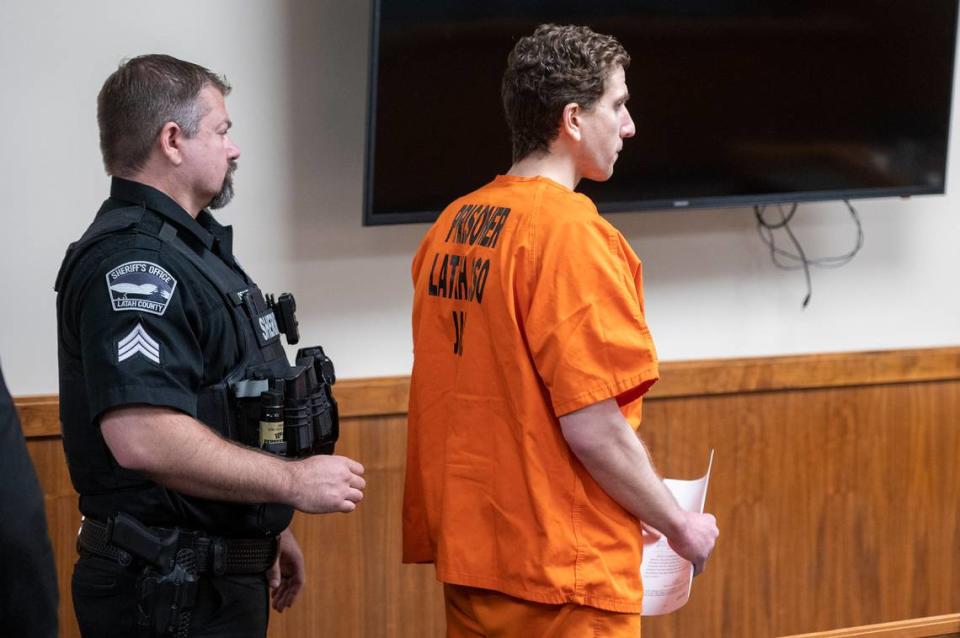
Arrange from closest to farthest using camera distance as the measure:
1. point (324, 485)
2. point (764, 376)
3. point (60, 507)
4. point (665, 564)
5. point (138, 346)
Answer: point (138, 346)
point (324, 485)
point (665, 564)
point (60, 507)
point (764, 376)

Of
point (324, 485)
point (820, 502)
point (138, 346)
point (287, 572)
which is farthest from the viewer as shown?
point (820, 502)

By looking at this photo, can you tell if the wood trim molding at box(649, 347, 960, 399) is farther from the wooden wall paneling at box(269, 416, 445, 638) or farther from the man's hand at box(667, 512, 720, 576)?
the man's hand at box(667, 512, 720, 576)

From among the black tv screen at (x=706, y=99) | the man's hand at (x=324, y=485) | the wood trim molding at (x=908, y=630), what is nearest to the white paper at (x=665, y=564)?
the man's hand at (x=324, y=485)

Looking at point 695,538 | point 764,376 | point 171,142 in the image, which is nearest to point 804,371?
point 764,376

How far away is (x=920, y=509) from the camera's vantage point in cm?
360

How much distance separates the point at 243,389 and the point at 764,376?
1.85 m

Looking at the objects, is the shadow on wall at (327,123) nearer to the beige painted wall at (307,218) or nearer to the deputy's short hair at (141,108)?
the beige painted wall at (307,218)

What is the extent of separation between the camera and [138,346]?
180cm

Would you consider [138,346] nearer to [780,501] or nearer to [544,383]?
[544,383]

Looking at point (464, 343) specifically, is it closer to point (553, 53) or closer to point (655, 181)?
point (553, 53)

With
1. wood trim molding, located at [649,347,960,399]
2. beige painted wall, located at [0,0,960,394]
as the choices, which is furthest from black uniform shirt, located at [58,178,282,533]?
wood trim molding, located at [649,347,960,399]

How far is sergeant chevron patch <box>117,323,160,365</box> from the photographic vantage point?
180 centimetres

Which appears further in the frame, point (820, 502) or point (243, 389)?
point (820, 502)

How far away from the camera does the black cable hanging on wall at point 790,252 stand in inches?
135
